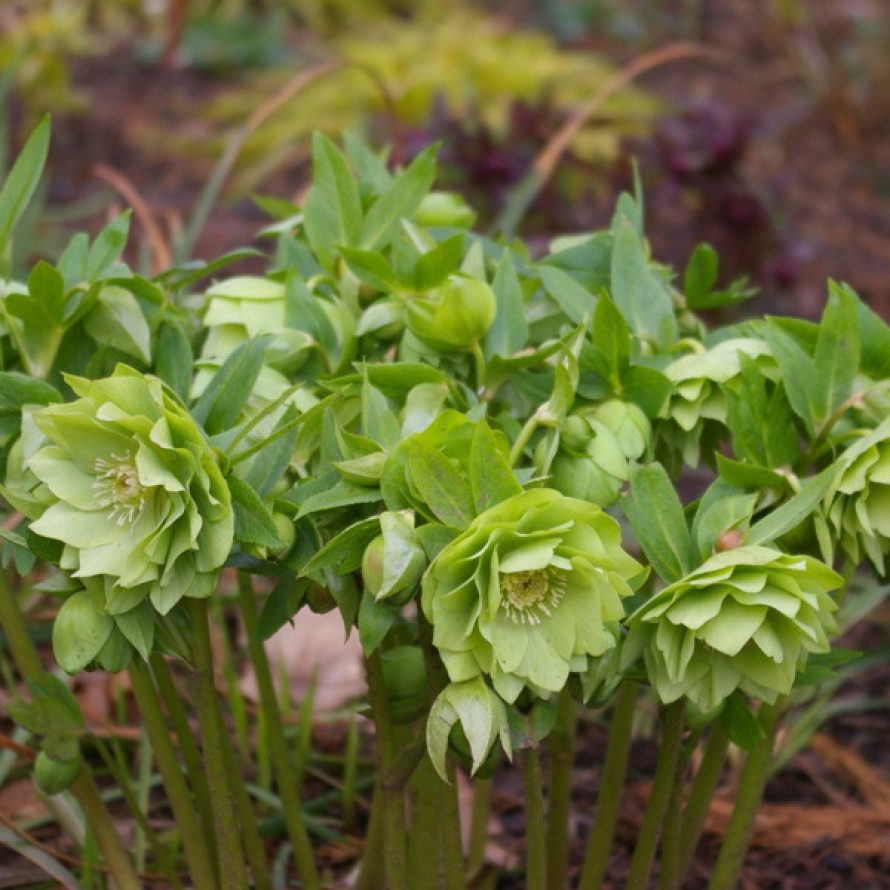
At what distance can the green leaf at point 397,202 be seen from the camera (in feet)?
3.21

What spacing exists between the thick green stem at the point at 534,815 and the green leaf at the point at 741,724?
5.2 inches

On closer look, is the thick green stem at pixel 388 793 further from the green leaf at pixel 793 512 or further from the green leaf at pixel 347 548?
the green leaf at pixel 793 512

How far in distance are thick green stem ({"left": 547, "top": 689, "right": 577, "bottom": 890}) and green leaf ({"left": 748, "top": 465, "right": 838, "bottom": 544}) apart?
29cm

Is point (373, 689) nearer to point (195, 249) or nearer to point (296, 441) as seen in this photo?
point (296, 441)

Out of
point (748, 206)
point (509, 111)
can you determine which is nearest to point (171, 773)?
point (748, 206)

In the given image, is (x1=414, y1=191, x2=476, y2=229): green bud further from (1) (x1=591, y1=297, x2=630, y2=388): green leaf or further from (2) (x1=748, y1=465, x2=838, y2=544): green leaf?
(2) (x1=748, y1=465, x2=838, y2=544): green leaf

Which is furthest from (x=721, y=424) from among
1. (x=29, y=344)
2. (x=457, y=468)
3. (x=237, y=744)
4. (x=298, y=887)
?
(x=237, y=744)

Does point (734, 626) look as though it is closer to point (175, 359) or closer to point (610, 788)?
point (610, 788)

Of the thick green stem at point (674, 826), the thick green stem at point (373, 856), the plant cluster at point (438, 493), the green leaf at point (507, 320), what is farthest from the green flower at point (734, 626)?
the thick green stem at point (373, 856)

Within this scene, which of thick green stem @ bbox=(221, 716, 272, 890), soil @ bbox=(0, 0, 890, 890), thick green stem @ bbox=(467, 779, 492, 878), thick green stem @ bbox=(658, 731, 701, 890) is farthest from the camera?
soil @ bbox=(0, 0, 890, 890)

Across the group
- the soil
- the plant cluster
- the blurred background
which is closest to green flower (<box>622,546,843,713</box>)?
the plant cluster

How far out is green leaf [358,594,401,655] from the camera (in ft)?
2.52

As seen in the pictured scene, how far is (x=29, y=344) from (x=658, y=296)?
45 centimetres

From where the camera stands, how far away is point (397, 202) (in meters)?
0.98
